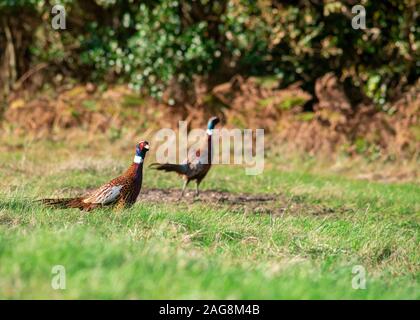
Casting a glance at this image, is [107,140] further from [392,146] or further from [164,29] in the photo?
[392,146]

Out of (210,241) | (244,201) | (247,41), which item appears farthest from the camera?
(247,41)

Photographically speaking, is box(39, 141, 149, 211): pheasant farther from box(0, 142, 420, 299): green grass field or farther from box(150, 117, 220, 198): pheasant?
box(150, 117, 220, 198): pheasant

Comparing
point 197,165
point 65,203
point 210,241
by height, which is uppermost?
point 197,165

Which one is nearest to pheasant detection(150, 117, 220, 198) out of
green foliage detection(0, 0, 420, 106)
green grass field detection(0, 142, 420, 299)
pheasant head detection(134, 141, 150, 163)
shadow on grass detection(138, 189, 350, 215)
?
shadow on grass detection(138, 189, 350, 215)

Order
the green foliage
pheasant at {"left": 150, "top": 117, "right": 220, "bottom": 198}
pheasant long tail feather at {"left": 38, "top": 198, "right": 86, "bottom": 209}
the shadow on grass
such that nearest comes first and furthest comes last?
pheasant long tail feather at {"left": 38, "top": 198, "right": 86, "bottom": 209}, the shadow on grass, pheasant at {"left": 150, "top": 117, "right": 220, "bottom": 198}, the green foliage

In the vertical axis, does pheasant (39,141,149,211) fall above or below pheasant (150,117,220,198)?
below

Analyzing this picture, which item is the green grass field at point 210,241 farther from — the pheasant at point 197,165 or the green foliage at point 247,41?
the green foliage at point 247,41

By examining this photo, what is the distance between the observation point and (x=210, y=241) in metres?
7.72

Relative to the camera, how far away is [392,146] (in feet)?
51.6

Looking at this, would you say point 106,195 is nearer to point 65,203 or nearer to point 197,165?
point 65,203

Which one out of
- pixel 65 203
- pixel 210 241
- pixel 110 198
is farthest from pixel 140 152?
pixel 210 241

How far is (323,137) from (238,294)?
10.9m

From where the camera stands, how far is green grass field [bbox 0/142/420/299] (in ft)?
17.9

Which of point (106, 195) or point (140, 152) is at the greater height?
point (140, 152)
